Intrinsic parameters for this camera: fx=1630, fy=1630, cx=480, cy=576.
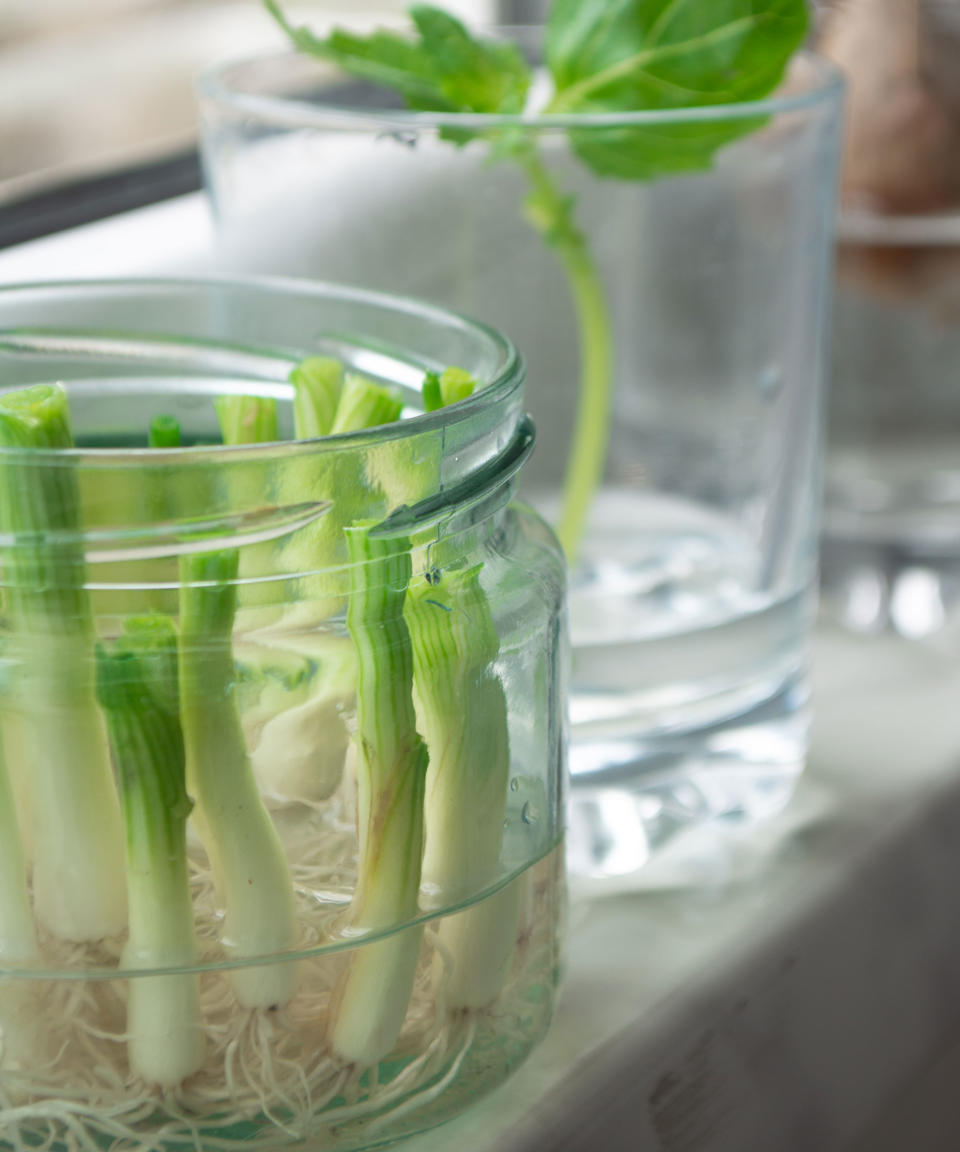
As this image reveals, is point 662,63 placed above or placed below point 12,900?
above

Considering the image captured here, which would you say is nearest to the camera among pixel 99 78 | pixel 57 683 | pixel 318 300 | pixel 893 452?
pixel 57 683

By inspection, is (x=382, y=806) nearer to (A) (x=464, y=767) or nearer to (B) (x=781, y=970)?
(A) (x=464, y=767)

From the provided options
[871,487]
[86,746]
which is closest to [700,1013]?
[86,746]

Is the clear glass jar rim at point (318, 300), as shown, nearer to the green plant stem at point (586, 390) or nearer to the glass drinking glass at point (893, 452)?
the green plant stem at point (586, 390)

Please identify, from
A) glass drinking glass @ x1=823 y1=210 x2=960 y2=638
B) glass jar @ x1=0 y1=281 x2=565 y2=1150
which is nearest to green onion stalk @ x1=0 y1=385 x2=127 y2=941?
glass jar @ x1=0 y1=281 x2=565 y2=1150

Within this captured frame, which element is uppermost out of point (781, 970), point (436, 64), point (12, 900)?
point (436, 64)

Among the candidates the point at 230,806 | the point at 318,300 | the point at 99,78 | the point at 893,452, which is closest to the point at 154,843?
the point at 230,806

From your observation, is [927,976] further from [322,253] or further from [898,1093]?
[322,253]
